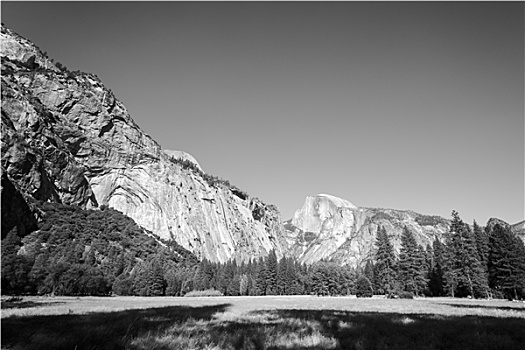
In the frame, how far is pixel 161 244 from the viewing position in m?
146

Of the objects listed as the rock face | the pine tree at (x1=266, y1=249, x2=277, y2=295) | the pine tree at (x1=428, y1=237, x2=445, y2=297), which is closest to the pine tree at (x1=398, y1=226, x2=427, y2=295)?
the pine tree at (x1=428, y1=237, x2=445, y2=297)

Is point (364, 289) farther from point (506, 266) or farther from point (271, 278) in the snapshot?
point (506, 266)

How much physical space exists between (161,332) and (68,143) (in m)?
172

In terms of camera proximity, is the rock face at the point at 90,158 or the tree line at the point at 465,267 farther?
the rock face at the point at 90,158

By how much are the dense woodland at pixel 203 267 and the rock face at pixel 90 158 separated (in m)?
12.6

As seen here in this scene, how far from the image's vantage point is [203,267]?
12375cm

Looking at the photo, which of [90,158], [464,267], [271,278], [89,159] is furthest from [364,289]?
[89,159]

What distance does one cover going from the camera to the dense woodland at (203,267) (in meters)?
53.8

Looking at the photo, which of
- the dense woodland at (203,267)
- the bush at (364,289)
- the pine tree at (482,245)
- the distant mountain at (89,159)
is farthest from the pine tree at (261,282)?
the pine tree at (482,245)

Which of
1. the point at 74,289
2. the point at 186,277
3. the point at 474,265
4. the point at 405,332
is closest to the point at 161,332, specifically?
the point at 405,332

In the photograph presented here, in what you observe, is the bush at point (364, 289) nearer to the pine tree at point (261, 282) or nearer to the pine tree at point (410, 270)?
the pine tree at point (410, 270)

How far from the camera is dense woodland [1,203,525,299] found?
5381 centimetres

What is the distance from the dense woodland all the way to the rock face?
12607 mm

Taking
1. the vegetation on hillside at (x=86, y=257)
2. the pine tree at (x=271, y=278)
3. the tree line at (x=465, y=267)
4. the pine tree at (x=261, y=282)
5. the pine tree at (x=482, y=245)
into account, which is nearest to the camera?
the tree line at (x=465, y=267)
